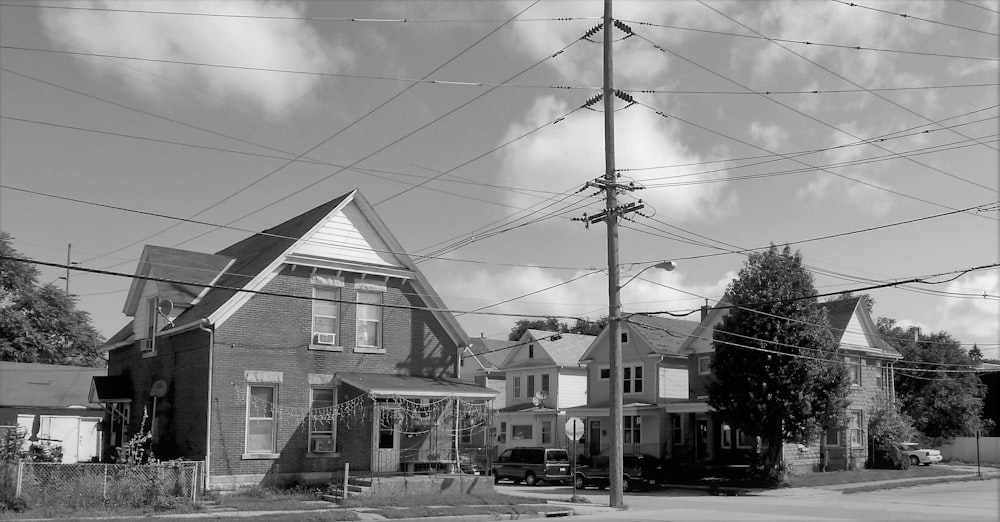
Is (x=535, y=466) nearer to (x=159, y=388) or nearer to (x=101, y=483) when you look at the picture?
(x=159, y=388)

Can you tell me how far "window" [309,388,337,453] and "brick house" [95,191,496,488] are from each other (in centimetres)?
4

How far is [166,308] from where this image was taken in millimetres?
29625

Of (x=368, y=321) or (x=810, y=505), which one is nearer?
(x=810, y=505)

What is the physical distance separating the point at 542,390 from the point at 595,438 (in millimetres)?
7761

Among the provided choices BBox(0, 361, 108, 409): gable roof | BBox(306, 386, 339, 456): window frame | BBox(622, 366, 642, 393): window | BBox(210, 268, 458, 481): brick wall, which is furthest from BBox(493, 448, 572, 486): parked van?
BBox(0, 361, 108, 409): gable roof

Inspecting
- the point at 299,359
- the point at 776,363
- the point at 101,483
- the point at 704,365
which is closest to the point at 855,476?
the point at 776,363

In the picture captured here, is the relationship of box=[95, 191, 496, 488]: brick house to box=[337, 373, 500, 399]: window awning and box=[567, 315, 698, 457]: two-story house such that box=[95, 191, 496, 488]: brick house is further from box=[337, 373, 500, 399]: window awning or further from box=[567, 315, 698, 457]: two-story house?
box=[567, 315, 698, 457]: two-story house

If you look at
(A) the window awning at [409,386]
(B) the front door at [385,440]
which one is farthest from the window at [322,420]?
(B) the front door at [385,440]

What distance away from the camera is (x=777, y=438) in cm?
3897

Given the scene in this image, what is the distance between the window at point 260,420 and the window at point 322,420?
4.29ft

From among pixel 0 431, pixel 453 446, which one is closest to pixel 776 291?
pixel 453 446

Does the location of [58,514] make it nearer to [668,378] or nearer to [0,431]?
[0,431]

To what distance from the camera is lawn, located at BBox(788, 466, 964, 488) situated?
39719 mm

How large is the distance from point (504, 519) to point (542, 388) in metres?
36.2
